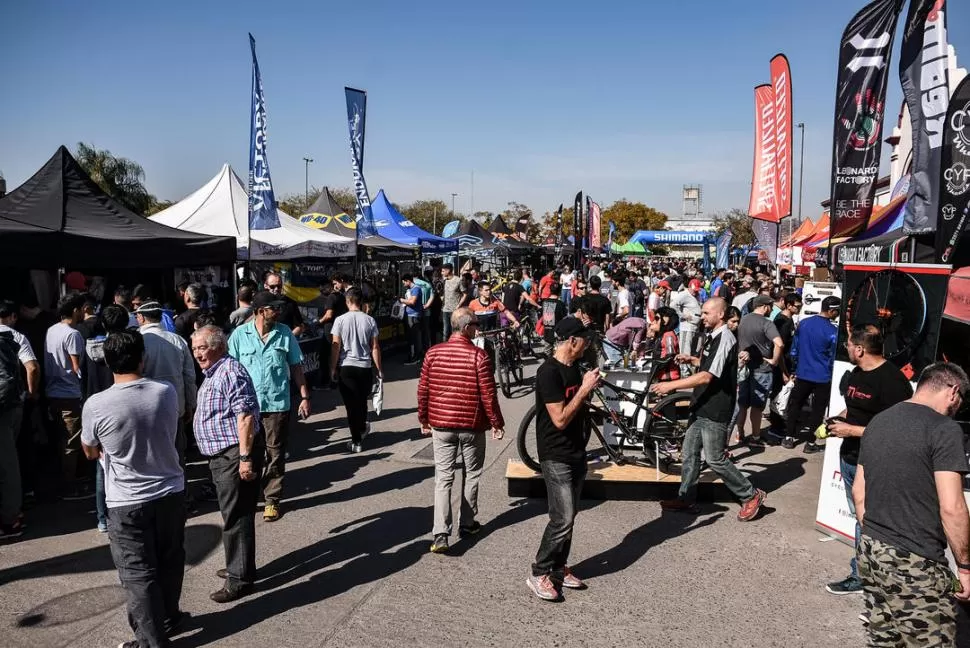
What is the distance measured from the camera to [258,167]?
34.4ft

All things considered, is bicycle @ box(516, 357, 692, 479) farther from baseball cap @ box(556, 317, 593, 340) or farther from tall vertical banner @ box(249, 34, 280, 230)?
tall vertical banner @ box(249, 34, 280, 230)

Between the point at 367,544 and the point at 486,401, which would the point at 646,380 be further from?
the point at 367,544

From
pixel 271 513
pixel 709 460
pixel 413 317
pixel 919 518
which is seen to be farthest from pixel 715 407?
pixel 413 317

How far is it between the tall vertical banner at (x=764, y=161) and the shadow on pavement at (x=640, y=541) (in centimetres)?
537

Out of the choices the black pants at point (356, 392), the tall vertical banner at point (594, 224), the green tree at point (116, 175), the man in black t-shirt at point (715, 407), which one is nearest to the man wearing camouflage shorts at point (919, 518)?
the man in black t-shirt at point (715, 407)

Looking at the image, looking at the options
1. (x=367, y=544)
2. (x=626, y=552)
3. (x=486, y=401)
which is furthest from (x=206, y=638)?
(x=626, y=552)

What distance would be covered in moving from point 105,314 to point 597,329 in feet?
18.9

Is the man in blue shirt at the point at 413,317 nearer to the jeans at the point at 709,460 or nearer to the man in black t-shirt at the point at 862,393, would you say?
the jeans at the point at 709,460

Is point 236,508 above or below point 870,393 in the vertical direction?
below

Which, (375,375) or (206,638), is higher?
(375,375)

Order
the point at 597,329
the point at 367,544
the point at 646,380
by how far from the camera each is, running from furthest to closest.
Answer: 1. the point at 597,329
2. the point at 646,380
3. the point at 367,544

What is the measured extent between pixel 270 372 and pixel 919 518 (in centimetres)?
468

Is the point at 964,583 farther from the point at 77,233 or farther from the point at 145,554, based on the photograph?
the point at 77,233

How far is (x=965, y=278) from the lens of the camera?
6.06 metres
